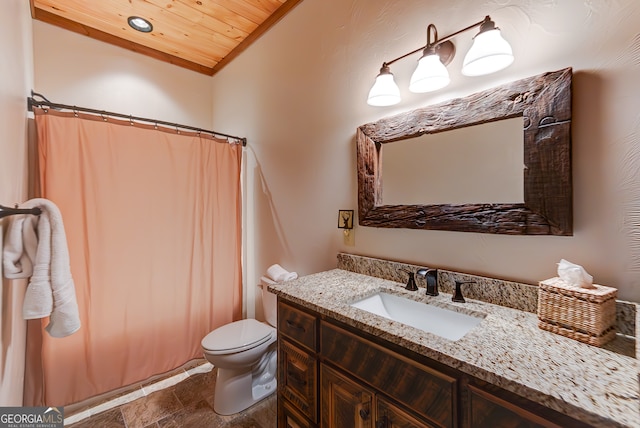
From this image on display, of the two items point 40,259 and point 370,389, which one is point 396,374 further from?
point 40,259

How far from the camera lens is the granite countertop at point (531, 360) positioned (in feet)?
1.69

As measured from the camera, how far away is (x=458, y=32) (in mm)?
1105

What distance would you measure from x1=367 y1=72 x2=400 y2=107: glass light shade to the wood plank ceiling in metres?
1.13

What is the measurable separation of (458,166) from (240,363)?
5.22ft

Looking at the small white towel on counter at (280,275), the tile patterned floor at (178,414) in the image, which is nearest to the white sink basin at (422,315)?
the small white towel on counter at (280,275)

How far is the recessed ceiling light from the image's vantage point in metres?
2.14

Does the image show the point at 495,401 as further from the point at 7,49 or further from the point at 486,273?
the point at 7,49

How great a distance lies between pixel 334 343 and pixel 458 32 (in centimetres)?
134

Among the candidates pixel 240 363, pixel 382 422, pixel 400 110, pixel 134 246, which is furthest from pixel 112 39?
pixel 382 422

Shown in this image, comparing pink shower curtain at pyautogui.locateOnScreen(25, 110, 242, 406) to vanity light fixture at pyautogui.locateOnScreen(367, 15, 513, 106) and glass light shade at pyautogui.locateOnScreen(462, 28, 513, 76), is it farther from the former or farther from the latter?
glass light shade at pyautogui.locateOnScreen(462, 28, 513, 76)

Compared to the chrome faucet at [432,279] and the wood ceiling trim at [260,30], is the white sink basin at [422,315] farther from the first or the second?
the wood ceiling trim at [260,30]

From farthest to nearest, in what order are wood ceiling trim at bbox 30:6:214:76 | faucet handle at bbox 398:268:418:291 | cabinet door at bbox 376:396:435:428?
wood ceiling trim at bbox 30:6:214:76
faucet handle at bbox 398:268:418:291
cabinet door at bbox 376:396:435:428

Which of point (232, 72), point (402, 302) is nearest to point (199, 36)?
point (232, 72)

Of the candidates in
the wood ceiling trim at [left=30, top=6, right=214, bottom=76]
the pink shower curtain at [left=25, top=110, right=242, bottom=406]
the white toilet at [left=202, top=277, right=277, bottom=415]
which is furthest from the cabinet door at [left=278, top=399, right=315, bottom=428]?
the wood ceiling trim at [left=30, top=6, right=214, bottom=76]
